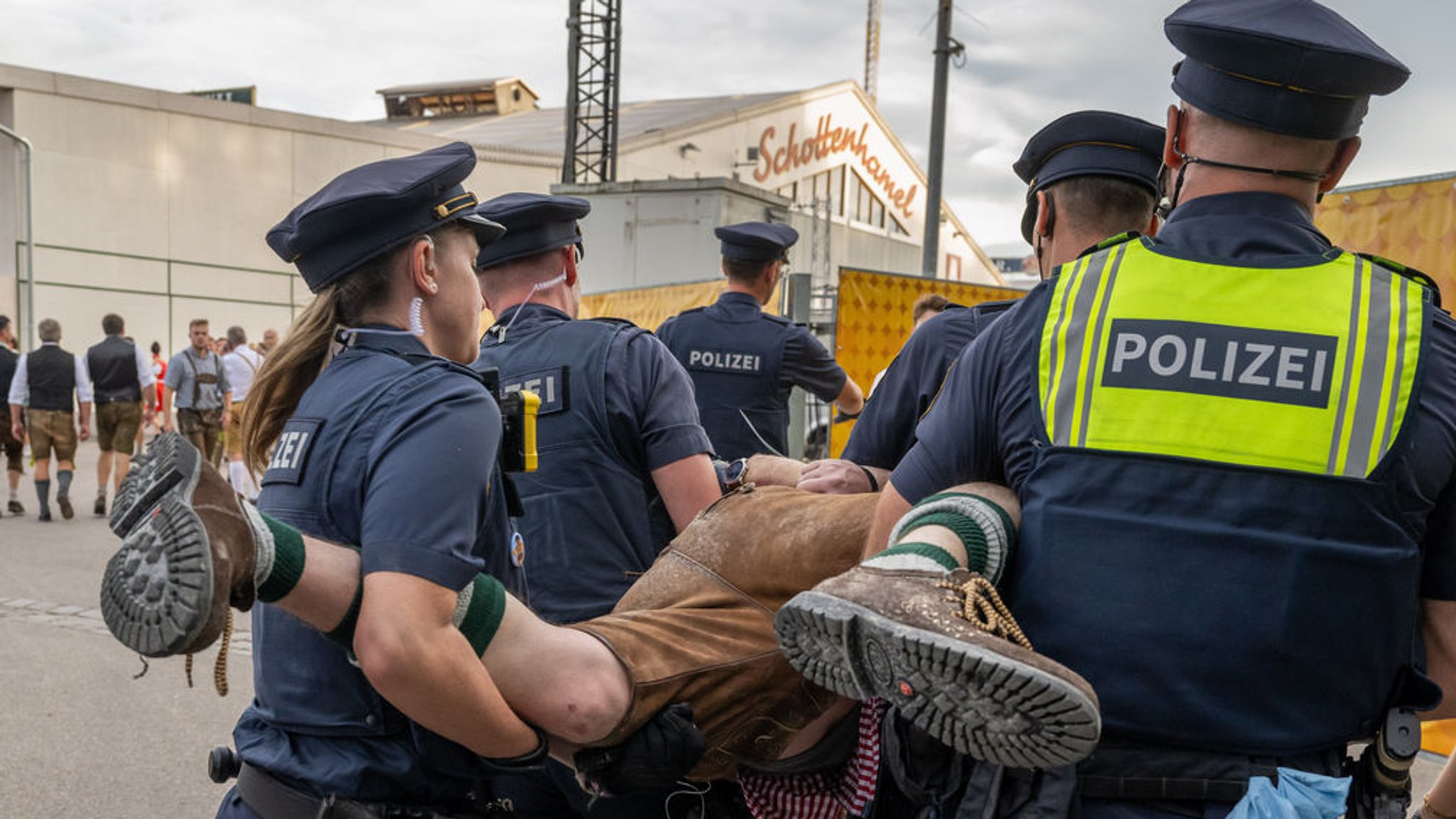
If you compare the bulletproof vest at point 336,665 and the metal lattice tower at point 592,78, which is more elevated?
the metal lattice tower at point 592,78

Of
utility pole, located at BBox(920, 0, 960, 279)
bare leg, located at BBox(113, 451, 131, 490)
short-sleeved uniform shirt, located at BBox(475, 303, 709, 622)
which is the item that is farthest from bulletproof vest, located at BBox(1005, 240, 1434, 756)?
bare leg, located at BBox(113, 451, 131, 490)

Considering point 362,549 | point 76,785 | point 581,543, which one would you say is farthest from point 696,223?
point 362,549

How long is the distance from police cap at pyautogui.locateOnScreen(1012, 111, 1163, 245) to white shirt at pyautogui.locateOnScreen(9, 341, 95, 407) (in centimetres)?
1110

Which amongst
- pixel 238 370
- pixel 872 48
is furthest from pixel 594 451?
pixel 872 48

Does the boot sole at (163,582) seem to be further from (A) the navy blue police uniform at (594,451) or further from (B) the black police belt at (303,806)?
(A) the navy blue police uniform at (594,451)

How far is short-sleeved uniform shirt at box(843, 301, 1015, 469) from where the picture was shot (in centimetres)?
281

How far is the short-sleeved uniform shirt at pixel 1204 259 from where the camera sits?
4.97ft

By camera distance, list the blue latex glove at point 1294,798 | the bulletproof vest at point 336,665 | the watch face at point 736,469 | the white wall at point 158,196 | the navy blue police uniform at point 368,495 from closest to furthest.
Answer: the blue latex glove at point 1294,798 < the navy blue police uniform at point 368,495 < the bulletproof vest at point 336,665 < the watch face at point 736,469 < the white wall at point 158,196

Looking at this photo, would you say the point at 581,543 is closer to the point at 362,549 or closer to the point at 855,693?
the point at 362,549

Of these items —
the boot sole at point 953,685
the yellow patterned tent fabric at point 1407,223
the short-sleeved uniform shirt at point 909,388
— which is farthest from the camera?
the yellow patterned tent fabric at point 1407,223

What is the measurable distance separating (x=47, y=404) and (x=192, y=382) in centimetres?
129

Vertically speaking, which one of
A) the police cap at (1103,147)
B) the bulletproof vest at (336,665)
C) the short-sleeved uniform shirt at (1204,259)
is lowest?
the bulletproof vest at (336,665)

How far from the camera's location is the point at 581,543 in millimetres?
2943

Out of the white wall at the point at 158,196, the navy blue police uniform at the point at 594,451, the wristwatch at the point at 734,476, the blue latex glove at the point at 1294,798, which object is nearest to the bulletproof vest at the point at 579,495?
the navy blue police uniform at the point at 594,451
